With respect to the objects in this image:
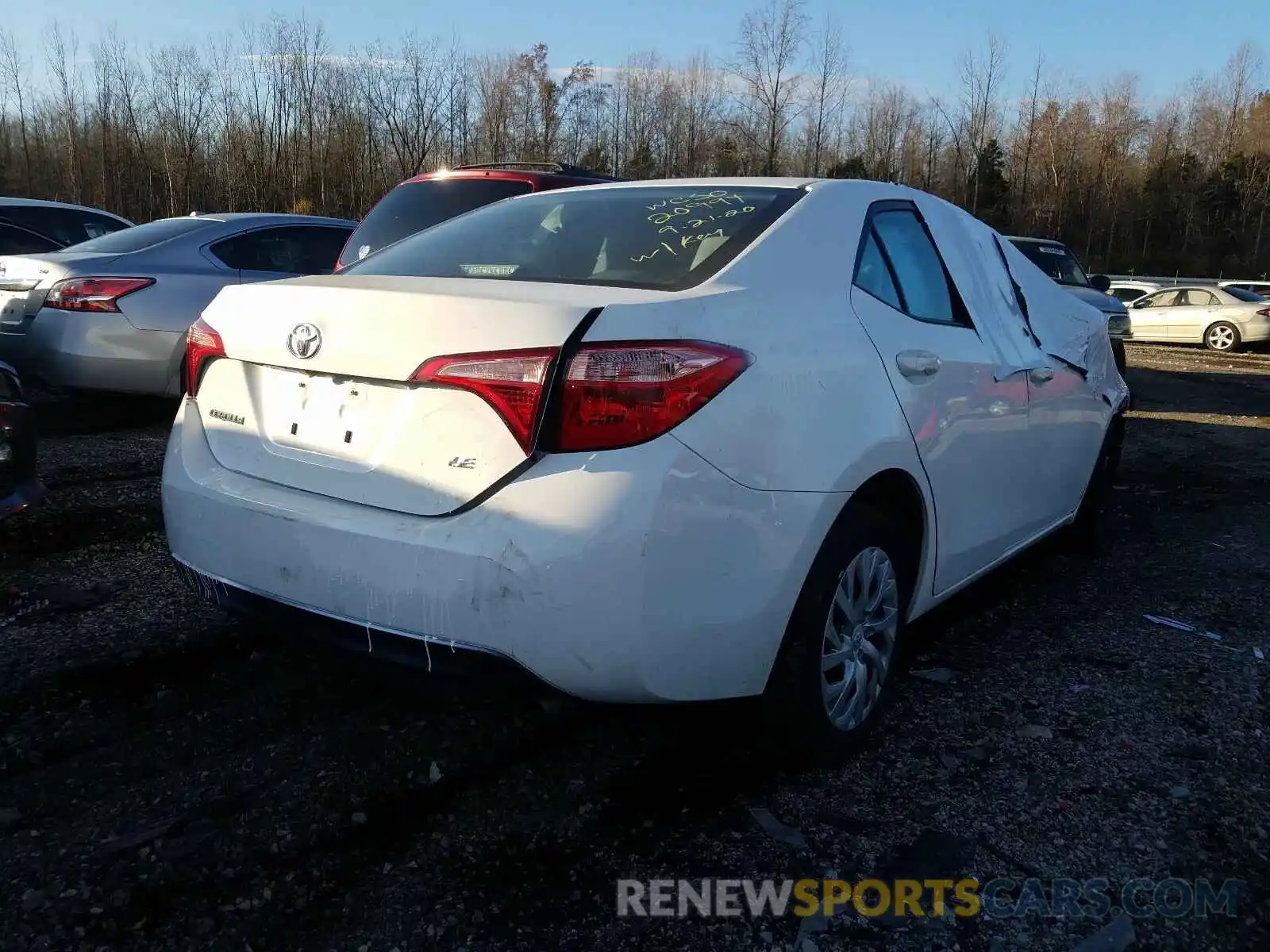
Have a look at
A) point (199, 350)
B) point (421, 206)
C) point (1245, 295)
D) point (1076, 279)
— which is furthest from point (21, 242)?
point (1245, 295)

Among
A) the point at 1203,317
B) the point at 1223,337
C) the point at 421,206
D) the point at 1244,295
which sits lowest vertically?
the point at 1223,337

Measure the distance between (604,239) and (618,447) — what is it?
99 centimetres

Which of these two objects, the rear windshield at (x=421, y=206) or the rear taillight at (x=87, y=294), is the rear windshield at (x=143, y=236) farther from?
the rear windshield at (x=421, y=206)

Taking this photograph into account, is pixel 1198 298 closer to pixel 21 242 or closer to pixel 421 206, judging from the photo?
pixel 421 206

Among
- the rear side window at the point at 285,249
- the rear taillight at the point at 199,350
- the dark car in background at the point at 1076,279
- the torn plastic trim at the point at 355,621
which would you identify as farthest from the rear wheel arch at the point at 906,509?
the dark car in background at the point at 1076,279

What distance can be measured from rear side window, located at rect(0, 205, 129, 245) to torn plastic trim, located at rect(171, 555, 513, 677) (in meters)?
7.56

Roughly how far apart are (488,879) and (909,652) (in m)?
2.00

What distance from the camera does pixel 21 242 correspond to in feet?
28.7

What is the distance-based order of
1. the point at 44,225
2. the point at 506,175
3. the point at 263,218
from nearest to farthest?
the point at 506,175 < the point at 263,218 < the point at 44,225

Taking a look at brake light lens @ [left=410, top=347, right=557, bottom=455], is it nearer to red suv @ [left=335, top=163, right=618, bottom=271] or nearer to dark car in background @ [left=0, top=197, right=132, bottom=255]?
red suv @ [left=335, top=163, right=618, bottom=271]

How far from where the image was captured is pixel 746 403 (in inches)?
89.4

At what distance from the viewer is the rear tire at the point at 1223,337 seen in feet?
71.0

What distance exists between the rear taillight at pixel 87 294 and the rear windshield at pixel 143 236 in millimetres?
352

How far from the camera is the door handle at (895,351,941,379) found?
2826mm
